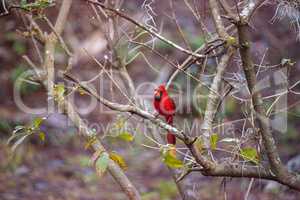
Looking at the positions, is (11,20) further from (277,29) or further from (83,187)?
(277,29)

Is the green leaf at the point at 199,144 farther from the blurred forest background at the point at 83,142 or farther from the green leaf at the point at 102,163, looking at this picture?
the blurred forest background at the point at 83,142

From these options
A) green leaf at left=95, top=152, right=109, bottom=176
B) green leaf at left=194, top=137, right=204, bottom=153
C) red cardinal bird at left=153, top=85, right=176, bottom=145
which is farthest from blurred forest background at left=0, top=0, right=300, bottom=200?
green leaf at left=95, top=152, right=109, bottom=176

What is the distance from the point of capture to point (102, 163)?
2174 mm

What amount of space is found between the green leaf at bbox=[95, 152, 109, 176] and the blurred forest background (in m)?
2.05

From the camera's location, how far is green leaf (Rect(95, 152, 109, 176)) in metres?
2.16

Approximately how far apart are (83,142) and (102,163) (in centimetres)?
422

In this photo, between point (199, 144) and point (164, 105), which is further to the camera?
point (164, 105)

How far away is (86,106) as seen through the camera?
7.04 m

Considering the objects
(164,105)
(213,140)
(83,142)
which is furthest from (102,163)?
(83,142)

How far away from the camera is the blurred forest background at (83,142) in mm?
5125

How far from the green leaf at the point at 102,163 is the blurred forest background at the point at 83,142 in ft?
6.74

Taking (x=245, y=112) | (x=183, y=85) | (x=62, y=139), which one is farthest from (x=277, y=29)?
(x=245, y=112)

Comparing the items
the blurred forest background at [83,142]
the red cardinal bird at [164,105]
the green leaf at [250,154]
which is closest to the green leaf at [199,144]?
the green leaf at [250,154]

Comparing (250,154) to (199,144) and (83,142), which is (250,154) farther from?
(83,142)
